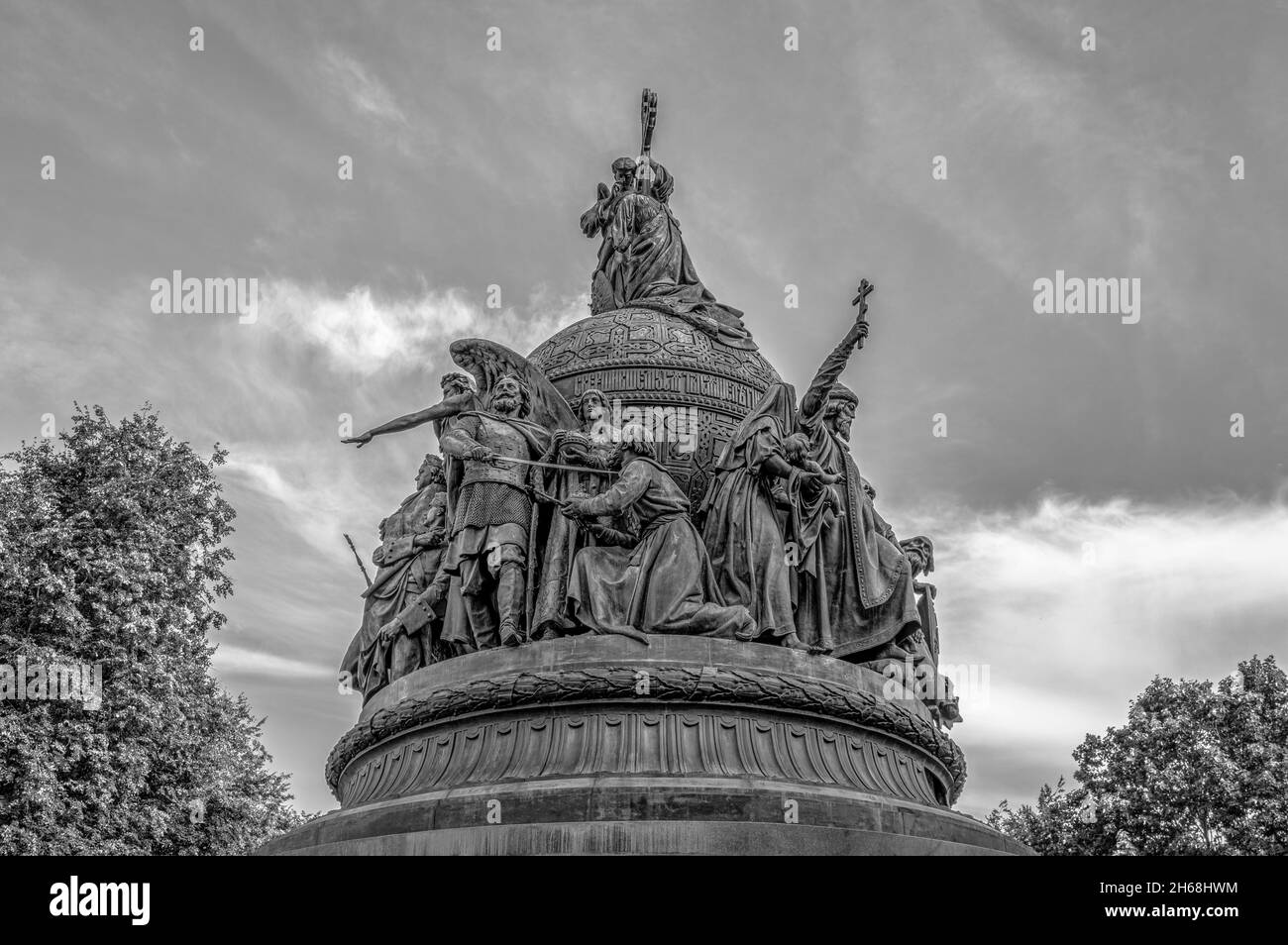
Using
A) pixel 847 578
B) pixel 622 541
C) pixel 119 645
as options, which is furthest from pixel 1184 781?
pixel 119 645

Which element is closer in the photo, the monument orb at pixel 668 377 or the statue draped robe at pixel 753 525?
the statue draped robe at pixel 753 525

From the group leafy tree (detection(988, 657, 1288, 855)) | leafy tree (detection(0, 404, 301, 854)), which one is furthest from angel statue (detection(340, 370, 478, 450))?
leafy tree (detection(988, 657, 1288, 855))

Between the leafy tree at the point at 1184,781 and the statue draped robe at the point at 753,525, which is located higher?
the statue draped robe at the point at 753,525

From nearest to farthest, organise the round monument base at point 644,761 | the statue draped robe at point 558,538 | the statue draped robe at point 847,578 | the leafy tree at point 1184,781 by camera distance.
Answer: the round monument base at point 644,761 < the statue draped robe at point 558,538 < the statue draped robe at point 847,578 < the leafy tree at point 1184,781

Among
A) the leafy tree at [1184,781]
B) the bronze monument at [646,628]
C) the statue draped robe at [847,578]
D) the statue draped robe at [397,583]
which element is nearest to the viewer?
the bronze monument at [646,628]

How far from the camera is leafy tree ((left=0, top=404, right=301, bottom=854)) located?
67.6 ft

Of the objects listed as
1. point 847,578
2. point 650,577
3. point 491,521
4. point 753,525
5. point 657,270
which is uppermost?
point 657,270

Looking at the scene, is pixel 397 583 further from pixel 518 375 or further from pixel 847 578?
pixel 847 578

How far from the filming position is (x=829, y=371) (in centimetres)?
1316

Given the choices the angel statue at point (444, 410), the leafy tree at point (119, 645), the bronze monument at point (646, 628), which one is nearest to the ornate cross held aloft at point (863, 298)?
the bronze monument at point (646, 628)

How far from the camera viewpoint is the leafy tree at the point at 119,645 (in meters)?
20.6

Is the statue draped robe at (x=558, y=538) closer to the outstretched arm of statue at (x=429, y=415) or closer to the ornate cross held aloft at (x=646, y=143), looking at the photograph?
the outstretched arm of statue at (x=429, y=415)

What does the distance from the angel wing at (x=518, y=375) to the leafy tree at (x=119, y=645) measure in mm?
11508

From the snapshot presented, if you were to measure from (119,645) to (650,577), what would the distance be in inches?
572
